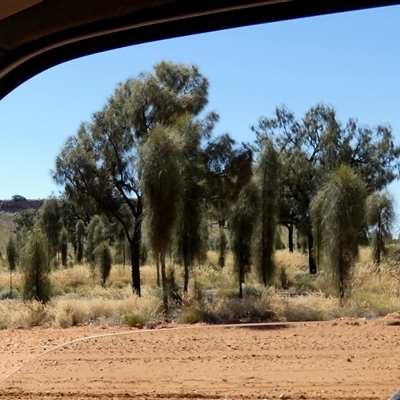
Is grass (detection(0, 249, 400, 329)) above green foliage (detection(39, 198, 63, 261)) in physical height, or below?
below

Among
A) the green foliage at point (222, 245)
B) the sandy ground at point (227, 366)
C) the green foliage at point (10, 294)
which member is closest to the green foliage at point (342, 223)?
the sandy ground at point (227, 366)

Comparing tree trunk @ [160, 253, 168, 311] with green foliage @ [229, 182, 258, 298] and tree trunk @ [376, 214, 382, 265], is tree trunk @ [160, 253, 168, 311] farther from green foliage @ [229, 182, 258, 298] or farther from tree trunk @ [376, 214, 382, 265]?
tree trunk @ [376, 214, 382, 265]

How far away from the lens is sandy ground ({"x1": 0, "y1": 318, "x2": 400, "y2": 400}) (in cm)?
392

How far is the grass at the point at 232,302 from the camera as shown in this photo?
21.8 ft

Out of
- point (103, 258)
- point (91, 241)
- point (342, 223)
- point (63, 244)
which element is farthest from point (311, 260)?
point (91, 241)

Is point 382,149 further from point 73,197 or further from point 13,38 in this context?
point 13,38

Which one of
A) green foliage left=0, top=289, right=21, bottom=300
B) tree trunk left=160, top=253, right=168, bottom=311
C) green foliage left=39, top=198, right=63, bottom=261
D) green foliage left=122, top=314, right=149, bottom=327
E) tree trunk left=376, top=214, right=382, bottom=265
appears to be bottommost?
green foliage left=122, top=314, right=149, bottom=327

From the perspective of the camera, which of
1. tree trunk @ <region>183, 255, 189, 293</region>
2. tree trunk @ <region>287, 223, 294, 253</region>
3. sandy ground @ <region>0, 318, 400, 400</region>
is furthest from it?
tree trunk @ <region>287, 223, 294, 253</region>

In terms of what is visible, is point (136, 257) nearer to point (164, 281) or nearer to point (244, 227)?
point (244, 227)

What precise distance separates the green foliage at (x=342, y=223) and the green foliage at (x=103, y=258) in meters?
8.26

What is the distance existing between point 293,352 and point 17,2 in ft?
9.95

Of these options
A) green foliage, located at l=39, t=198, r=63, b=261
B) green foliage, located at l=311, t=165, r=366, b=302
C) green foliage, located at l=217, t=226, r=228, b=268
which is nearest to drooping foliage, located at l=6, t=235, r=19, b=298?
green foliage, located at l=39, t=198, r=63, b=261

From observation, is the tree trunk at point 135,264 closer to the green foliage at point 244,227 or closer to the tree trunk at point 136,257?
the tree trunk at point 136,257

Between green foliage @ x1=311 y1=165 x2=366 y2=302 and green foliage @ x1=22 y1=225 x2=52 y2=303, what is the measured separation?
4498 millimetres
